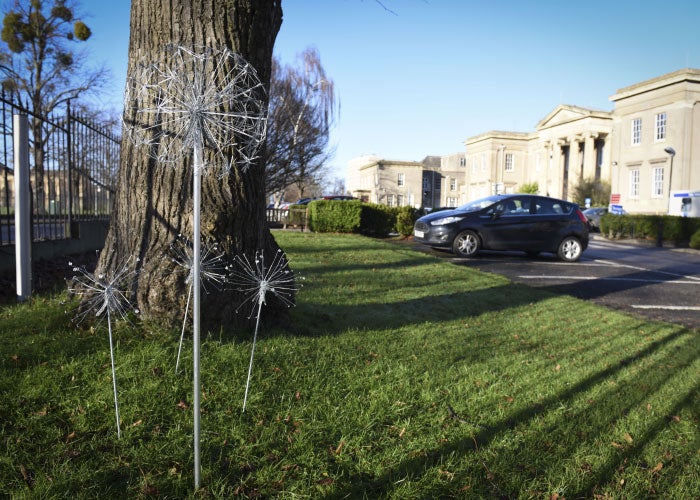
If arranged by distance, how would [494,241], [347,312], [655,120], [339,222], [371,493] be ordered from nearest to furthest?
1. [371,493]
2. [347,312]
3. [494,241]
4. [339,222]
5. [655,120]

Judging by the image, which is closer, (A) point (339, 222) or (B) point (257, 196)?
(B) point (257, 196)

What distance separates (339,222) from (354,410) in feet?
45.1

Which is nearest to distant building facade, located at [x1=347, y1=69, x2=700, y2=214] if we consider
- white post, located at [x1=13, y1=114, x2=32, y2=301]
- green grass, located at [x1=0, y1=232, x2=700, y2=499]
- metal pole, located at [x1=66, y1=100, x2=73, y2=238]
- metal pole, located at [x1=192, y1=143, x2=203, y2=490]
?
metal pole, located at [x1=66, y1=100, x2=73, y2=238]

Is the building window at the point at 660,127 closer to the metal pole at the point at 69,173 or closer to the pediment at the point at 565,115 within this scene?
the pediment at the point at 565,115

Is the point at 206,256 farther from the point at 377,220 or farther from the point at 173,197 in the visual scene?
the point at 377,220

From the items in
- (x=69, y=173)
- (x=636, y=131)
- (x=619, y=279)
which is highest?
(x=636, y=131)

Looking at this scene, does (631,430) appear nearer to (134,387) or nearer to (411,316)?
(411,316)

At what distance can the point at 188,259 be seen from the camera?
3.20 meters

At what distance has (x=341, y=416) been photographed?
273 centimetres

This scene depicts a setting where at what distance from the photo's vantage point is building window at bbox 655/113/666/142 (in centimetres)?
3738

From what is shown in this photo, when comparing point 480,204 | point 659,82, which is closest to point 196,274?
point 480,204

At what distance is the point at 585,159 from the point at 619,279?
165 feet

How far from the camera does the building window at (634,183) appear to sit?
3981cm

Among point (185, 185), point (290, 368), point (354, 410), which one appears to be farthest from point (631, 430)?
point (185, 185)
